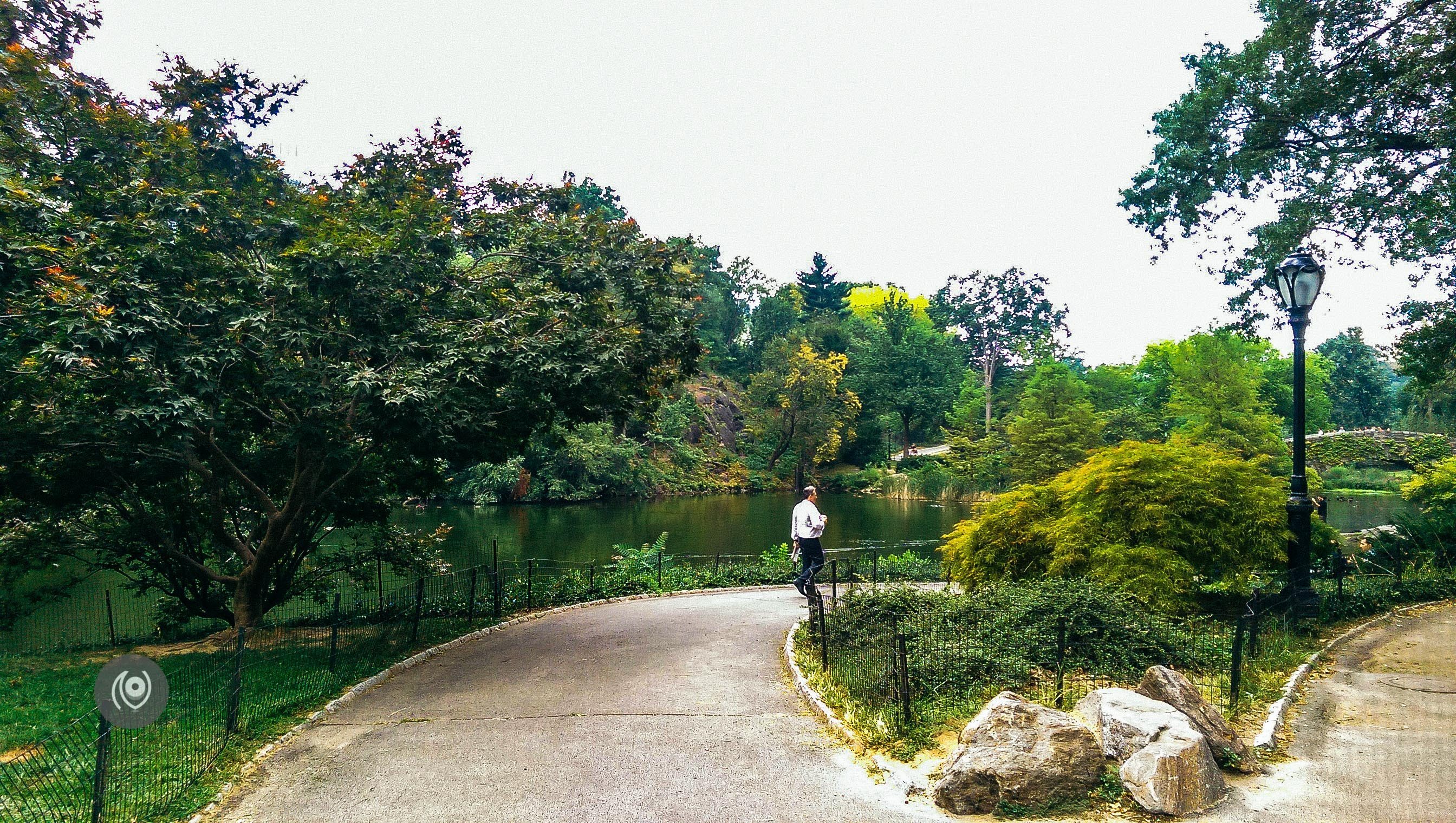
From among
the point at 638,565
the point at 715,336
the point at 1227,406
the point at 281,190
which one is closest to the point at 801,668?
the point at 281,190

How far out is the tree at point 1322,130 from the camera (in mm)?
11883

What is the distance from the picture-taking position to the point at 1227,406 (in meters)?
37.4

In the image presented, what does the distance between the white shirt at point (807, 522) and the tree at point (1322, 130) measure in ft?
30.3

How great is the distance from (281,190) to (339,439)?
4449mm

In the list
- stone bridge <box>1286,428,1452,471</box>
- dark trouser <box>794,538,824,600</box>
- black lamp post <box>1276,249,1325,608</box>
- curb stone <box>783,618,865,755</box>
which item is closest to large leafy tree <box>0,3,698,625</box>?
dark trouser <box>794,538,824,600</box>

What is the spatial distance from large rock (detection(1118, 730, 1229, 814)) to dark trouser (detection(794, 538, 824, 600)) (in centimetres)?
679

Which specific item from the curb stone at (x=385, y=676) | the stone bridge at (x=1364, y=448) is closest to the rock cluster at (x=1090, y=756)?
the curb stone at (x=385, y=676)

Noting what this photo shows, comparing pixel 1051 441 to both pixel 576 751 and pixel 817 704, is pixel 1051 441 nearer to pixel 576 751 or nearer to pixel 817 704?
pixel 817 704

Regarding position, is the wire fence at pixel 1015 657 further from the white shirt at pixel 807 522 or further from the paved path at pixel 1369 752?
the white shirt at pixel 807 522

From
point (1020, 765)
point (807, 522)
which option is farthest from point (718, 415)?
point (1020, 765)

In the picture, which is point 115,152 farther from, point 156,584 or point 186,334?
point 156,584

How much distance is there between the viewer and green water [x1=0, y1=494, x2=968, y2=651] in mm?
18078

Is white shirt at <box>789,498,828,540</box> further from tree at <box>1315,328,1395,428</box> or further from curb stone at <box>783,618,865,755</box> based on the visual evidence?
tree at <box>1315,328,1395,428</box>

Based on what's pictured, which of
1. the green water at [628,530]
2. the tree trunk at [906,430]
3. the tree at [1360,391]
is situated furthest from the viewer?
the tree at [1360,391]
